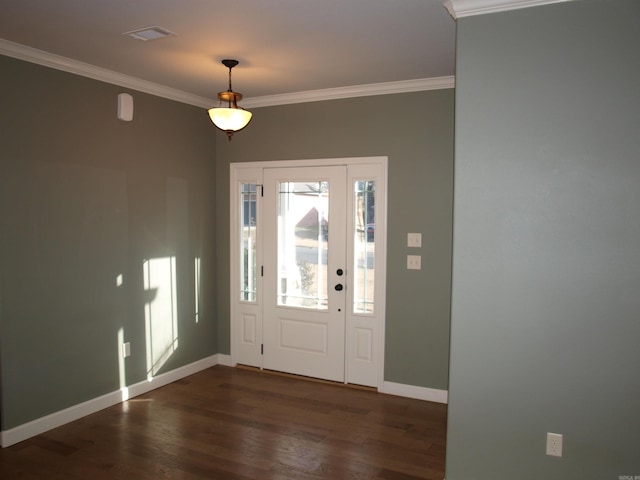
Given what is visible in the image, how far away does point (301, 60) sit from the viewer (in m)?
3.77

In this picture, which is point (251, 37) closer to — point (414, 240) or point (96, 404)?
point (414, 240)

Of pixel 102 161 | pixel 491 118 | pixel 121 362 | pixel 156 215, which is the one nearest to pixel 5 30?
pixel 102 161

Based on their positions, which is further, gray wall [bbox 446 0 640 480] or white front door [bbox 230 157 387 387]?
white front door [bbox 230 157 387 387]

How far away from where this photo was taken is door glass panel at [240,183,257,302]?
5254mm

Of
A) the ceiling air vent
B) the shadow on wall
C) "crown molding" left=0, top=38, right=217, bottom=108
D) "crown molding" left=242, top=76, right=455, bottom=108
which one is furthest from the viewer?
"crown molding" left=242, top=76, right=455, bottom=108

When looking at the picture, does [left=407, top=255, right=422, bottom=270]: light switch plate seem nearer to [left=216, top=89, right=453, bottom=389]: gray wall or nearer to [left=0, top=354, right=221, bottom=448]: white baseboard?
[left=216, top=89, right=453, bottom=389]: gray wall

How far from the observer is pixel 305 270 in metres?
5.01

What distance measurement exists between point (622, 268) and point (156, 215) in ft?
12.4

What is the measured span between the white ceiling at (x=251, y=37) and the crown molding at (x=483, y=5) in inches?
4.6

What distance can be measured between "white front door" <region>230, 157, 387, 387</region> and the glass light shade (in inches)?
55.7

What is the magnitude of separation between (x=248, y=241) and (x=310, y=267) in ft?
2.59

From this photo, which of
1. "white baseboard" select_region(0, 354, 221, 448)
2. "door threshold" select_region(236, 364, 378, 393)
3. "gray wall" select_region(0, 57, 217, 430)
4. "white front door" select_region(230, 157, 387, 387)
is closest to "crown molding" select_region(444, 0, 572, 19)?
"white front door" select_region(230, 157, 387, 387)

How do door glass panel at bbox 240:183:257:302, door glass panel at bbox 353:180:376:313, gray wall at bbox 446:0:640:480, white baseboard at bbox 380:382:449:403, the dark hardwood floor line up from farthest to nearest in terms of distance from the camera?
door glass panel at bbox 240:183:257:302
door glass panel at bbox 353:180:376:313
white baseboard at bbox 380:382:449:403
the dark hardwood floor
gray wall at bbox 446:0:640:480

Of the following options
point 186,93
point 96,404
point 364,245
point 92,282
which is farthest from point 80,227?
point 364,245
